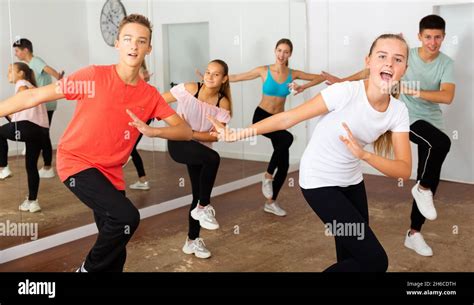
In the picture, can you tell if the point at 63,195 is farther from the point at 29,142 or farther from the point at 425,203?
the point at 425,203

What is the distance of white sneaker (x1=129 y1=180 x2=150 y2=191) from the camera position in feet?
15.4

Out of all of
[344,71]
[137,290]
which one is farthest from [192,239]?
[344,71]

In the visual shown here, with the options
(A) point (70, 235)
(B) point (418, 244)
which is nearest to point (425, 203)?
(B) point (418, 244)

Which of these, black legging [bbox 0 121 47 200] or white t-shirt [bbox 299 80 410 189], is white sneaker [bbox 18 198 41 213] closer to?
black legging [bbox 0 121 47 200]

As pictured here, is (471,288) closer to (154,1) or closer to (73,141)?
(73,141)

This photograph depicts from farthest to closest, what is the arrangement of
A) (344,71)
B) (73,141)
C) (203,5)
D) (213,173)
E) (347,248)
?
1. (344,71)
2. (203,5)
3. (213,173)
4. (73,141)
5. (347,248)

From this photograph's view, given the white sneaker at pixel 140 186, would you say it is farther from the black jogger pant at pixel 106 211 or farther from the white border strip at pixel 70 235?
the black jogger pant at pixel 106 211

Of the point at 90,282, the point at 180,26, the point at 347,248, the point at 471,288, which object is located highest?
the point at 180,26

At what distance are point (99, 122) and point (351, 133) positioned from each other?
3.70 feet

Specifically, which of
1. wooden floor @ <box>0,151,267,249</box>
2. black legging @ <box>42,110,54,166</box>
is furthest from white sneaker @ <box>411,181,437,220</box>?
black legging @ <box>42,110,54,166</box>

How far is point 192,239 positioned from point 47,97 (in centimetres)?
168

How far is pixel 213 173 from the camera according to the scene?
3.71 metres

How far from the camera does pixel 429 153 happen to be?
3.73 m

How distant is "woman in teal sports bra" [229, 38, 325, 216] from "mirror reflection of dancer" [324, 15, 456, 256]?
39.2 inches
